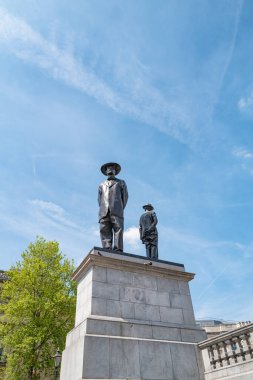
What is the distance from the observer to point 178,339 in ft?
28.2

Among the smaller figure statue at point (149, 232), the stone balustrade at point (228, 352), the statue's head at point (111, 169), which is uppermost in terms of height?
the statue's head at point (111, 169)

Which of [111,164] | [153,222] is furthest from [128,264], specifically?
[111,164]

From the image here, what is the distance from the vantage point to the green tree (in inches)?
832

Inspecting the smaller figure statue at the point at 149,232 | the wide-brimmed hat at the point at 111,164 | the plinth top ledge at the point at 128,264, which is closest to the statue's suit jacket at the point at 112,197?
the wide-brimmed hat at the point at 111,164

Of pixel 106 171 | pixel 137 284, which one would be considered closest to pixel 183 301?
pixel 137 284

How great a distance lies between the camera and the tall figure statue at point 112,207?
1059 cm

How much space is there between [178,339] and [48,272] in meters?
18.2

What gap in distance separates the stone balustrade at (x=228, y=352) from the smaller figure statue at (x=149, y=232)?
4267 mm

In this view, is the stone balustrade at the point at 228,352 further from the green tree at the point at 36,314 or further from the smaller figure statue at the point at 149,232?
the green tree at the point at 36,314

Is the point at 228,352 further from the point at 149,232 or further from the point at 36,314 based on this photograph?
the point at 36,314

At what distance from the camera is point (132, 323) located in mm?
8281

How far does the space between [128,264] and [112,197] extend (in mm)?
2793

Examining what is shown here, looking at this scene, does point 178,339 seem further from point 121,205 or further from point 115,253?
point 121,205

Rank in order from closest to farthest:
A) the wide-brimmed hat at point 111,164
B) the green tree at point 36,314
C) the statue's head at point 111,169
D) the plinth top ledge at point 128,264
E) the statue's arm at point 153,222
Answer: the plinth top ledge at point 128,264 → the statue's head at point 111,169 → the wide-brimmed hat at point 111,164 → the statue's arm at point 153,222 → the green tree at point 36,314
